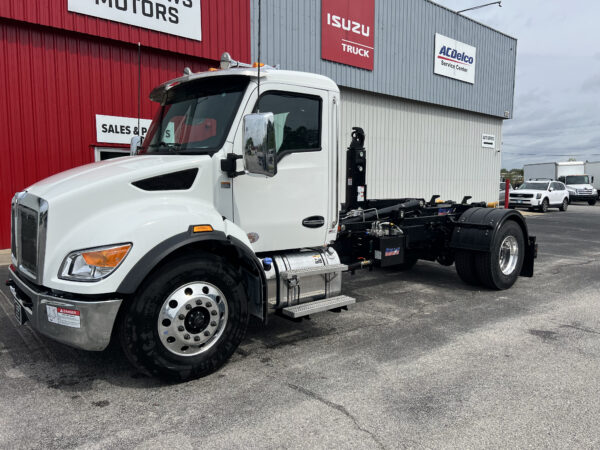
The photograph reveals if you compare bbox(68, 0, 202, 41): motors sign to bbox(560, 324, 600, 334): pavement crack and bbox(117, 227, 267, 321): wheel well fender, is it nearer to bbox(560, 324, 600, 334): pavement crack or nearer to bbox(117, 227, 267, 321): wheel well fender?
bbox(117, 227, 267, 321): wheel well fender

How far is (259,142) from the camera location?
3.52m

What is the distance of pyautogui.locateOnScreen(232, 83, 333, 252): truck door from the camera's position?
424cm

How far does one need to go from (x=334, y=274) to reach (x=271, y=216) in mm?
941

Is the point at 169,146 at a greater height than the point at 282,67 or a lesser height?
lesser

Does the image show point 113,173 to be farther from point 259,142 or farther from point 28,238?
point 259,142

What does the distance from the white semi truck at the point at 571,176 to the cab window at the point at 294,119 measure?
35302mm

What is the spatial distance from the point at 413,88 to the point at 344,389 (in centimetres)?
1526

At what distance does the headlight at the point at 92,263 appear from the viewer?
Result: 10.6ft

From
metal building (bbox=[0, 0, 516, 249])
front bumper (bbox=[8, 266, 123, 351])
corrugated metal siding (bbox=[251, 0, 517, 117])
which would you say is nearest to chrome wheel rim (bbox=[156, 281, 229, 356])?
front bumper (bbox=[8, 266, 123, 351])

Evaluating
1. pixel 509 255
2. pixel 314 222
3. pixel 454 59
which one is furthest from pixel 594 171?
pixel 314 222

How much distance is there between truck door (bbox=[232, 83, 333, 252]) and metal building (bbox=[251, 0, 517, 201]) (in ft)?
27.0

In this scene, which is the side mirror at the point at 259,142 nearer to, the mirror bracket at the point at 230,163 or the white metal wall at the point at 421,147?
the mirror bracket at the point at 230,163

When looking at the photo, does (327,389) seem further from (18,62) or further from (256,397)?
(18,62)

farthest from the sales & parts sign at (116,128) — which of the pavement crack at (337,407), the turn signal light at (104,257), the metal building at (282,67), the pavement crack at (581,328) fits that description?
the pavement crack at (581,328)
